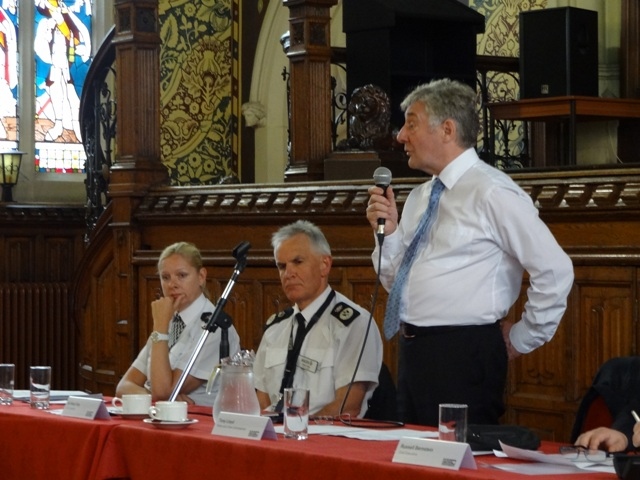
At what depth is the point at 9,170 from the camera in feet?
34.0

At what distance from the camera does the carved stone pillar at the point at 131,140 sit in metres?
6.53

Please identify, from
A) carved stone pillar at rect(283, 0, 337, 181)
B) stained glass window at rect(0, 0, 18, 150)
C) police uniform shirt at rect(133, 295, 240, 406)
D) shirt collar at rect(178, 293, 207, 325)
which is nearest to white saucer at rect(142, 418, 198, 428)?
police uniform shirt at rect(133, 295, 240, 406)

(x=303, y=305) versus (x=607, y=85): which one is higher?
(x=607, y=85)

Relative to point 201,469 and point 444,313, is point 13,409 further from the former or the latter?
point 444,313

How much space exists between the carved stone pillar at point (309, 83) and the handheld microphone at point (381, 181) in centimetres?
262

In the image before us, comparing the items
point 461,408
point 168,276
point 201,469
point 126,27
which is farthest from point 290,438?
point 126,27

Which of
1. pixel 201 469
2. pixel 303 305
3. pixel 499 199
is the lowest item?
pixel 201 469

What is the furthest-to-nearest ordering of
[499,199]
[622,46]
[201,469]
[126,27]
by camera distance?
[622,46], [126,27], [499,199], [201,469]

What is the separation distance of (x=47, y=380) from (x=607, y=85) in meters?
5.69

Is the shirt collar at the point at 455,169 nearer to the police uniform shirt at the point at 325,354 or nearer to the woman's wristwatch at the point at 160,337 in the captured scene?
the police uniform shirt at the point at 325,354

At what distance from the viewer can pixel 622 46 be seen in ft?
28.3

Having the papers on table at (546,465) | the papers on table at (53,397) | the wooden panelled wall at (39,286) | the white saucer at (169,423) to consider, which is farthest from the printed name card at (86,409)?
the wooden panelled wall at (39,286)

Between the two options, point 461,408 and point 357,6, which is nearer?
point 461,408

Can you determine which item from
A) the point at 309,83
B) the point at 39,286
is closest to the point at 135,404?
the point at 309,83
